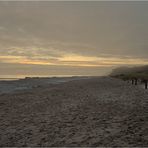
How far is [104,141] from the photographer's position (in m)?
11.3

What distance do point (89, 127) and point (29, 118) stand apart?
5150 millimetres

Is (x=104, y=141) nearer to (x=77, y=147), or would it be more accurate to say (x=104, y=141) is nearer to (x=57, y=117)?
(x=77, y=147)

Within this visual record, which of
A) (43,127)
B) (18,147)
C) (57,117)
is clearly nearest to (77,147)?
(18,147)

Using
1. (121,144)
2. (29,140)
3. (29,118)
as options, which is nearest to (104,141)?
(121,144)

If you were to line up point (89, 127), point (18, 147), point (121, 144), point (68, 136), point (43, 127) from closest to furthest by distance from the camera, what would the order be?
point (121, 144), point (18, 147), point (68, 136), point (89, 127), point (43, 127)

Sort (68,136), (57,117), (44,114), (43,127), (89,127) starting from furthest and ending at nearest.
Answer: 1. (44,114)
2. (57,117)
3. (43,127)
4. (89,127)
5. (68,136)

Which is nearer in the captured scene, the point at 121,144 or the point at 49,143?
the point at 121,144

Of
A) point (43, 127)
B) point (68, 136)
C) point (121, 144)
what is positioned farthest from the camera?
point (43, 127)

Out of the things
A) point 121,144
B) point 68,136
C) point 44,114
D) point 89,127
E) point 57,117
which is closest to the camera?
point 121,144

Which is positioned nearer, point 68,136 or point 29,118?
point 68,136

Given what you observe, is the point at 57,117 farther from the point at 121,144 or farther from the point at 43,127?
the point at 121,144

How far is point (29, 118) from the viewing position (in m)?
17.8

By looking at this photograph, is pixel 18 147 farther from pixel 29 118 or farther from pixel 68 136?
pixel 29 118

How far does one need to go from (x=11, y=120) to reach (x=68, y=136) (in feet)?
19.6
